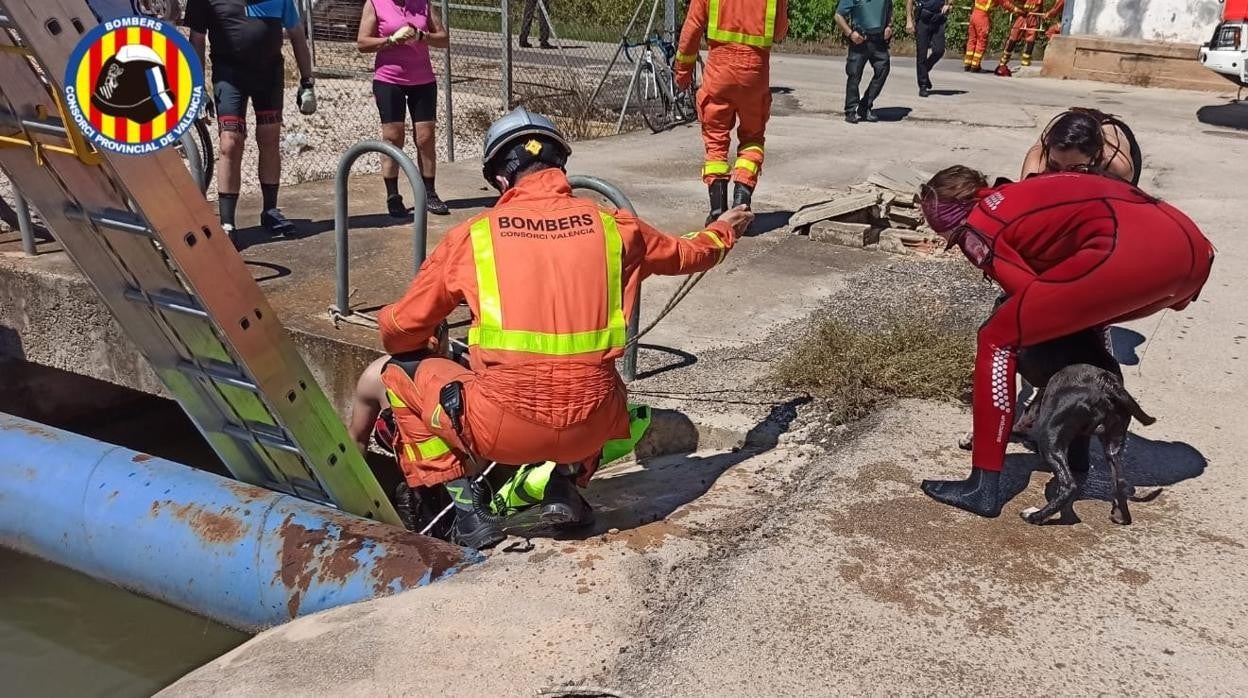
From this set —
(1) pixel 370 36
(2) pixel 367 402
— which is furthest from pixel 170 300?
(1) pixel 370 36

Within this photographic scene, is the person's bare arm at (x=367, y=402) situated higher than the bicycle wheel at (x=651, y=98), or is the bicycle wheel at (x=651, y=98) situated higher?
the bicycle wheel at (x=651, y=98)

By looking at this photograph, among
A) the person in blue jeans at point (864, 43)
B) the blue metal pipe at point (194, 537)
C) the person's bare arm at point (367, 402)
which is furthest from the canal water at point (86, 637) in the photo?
the person in blue jeans at point (864, 43)

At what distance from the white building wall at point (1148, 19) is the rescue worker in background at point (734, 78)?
995 cm

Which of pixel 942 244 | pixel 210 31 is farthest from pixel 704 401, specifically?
pixel 210 31

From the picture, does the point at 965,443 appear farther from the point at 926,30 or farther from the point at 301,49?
the point at 926,30

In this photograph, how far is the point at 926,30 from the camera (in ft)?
49.5

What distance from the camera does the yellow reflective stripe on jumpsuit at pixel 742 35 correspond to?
713 cm

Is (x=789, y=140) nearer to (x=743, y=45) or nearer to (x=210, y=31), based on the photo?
(x=743, y=45)

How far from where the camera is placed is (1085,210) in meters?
3.42

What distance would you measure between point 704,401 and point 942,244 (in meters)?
2.96

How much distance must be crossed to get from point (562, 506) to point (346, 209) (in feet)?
7.32

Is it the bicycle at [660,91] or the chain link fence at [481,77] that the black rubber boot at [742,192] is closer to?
the chain link fence at [481,77]

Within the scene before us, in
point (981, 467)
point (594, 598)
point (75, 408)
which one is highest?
point (981, 467)

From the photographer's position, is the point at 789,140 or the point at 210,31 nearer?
the point at 210,31
